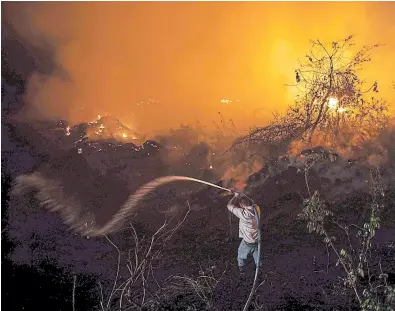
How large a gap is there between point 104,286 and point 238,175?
492cm

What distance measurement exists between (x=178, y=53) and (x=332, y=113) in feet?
20.1

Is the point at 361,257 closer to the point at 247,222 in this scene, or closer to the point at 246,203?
the point at 247,222

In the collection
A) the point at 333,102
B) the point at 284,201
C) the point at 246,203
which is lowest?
the point at 284,201

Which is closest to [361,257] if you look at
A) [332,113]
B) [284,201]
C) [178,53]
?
[284,201]

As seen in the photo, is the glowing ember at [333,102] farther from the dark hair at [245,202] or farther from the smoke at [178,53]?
the dark hair at [245,202]

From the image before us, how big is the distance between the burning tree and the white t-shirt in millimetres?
4915

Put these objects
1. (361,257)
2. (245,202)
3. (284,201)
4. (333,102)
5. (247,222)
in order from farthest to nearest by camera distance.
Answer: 1. (333,102)
2. (284,201)
3. (247,222)
4. (245,202)
5. (361,257)

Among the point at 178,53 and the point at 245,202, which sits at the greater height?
the point at 178,53

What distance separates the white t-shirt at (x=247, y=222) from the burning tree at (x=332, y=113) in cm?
492

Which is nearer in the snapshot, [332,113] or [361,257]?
[361,257]

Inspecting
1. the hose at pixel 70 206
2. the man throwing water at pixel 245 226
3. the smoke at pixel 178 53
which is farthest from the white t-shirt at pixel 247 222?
the smoke at pixel 178 53

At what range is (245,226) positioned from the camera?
785cm

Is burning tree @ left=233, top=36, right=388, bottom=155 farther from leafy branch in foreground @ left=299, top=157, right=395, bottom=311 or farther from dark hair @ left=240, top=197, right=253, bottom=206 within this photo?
dark hair @ left=240, top=197, right=253, bottom=206


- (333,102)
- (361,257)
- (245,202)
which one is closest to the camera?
(361,257)
